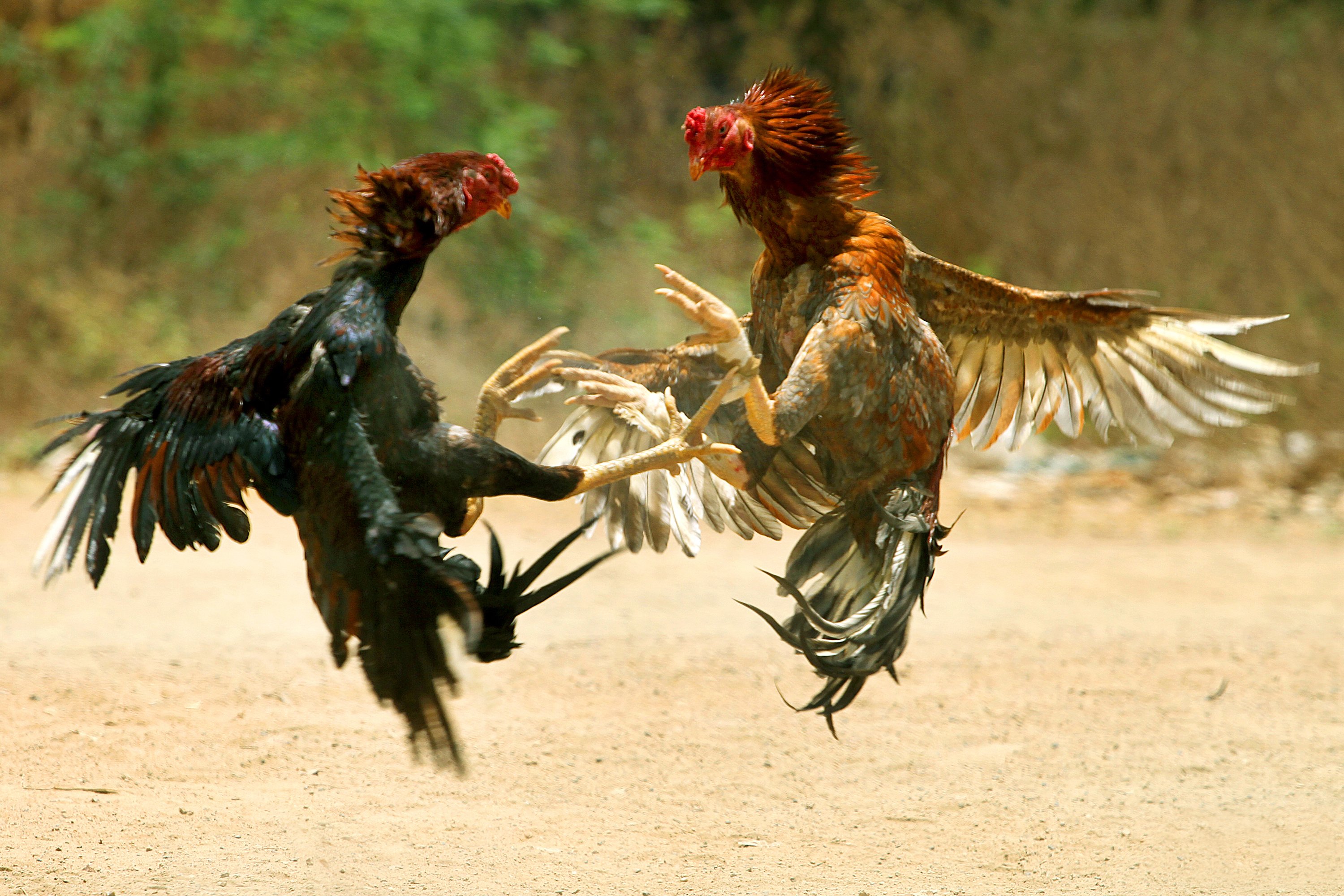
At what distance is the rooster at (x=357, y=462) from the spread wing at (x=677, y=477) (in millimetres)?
473

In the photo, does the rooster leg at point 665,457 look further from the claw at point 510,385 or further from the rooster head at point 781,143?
the rooster head at point 781,143

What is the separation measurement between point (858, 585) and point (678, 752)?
1374 millimetres

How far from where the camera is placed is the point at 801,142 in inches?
148

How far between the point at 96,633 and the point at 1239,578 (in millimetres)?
6310

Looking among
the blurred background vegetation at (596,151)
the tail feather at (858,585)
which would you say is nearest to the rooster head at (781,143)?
the tail feather at (858,585)

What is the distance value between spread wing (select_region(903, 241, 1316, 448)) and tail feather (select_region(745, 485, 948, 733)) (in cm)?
64

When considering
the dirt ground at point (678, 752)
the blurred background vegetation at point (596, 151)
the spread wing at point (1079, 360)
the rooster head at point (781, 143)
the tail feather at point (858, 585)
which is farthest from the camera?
the blurred background vegetation at point (596, 151)

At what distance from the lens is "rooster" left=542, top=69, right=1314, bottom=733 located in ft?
12.2

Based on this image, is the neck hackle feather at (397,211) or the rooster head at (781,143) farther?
the rooster head at (781,143)

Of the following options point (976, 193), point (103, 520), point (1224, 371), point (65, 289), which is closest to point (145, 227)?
point (65, 289)

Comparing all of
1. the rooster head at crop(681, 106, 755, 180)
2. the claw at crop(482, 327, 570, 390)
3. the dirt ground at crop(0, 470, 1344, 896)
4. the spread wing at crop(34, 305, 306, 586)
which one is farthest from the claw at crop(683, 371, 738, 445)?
the spread wing at crop(34, 305, 306, 586)

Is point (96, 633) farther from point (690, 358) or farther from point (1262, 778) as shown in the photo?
point (1262, 778)

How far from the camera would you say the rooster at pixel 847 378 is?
12.2 ft

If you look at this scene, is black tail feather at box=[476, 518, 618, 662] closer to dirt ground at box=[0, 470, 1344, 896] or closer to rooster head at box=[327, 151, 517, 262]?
dirt ground at box=[0, 470, 1344, 896]
